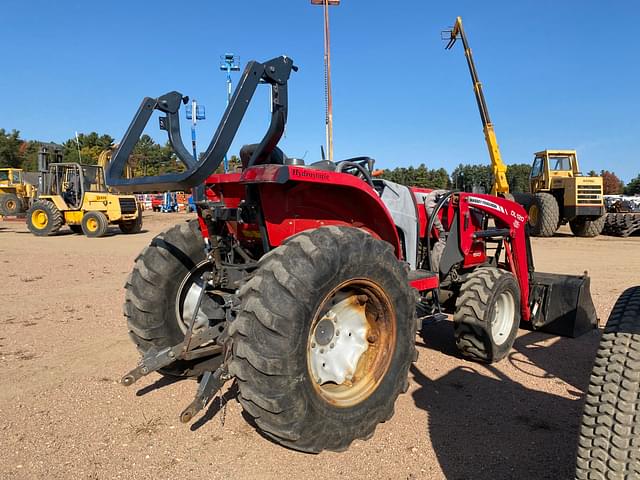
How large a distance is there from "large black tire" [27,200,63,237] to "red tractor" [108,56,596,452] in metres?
16.0

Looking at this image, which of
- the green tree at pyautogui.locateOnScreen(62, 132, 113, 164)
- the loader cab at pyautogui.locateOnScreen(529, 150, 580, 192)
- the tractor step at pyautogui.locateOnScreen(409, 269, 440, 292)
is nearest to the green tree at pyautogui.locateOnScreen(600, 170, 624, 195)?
the loader cab at pyautogui.locateOnScreen(529, 150, 580, 192)

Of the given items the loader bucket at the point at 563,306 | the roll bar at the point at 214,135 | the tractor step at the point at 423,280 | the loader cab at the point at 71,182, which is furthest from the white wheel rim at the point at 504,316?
the loader cab at the point at 71,182

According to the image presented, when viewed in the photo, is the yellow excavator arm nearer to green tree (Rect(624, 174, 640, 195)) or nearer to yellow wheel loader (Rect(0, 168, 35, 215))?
yellow wheel loader (Rect(0, 168, 35, 215))

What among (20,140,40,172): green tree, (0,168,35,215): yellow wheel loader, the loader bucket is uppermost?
(20,140,40,172): green tree

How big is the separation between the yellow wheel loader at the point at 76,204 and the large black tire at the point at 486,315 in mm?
15358

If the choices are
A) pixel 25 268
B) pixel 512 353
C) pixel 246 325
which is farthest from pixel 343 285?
pixel 25 268

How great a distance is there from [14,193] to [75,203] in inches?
250

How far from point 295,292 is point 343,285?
1.31 ft

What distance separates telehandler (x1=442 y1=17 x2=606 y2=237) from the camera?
640 inches

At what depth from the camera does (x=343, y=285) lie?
2.78 metres

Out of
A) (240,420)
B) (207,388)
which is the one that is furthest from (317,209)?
(240,420)

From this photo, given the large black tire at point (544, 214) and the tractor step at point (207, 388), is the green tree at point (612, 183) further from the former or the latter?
the tractor step at point (207, 388)

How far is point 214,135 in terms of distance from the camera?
257 centimetres

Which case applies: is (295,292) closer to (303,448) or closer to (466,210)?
(303,448)
